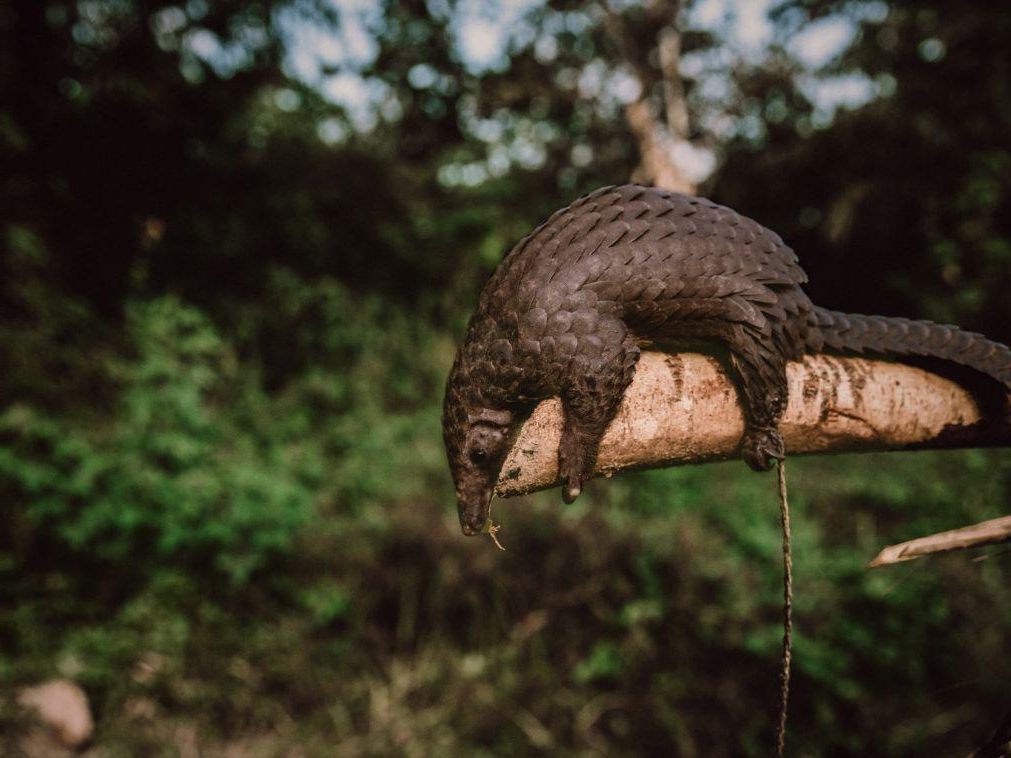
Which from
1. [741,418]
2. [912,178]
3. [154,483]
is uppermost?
[912,178]

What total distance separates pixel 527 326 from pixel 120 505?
2.48 metres

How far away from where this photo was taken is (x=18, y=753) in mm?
2031

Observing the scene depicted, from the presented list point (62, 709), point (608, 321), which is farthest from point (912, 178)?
point (62, 709)

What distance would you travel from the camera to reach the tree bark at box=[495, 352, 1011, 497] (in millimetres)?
896

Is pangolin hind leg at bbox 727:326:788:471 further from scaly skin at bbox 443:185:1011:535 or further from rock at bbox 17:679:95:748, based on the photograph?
rock at bbox 17:679:95:748

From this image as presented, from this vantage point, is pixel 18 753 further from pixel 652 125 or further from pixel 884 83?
pixel 652 125

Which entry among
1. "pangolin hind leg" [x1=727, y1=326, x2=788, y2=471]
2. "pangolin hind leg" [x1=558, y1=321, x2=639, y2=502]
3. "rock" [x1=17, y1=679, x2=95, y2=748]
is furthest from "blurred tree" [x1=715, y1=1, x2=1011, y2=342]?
"rock" [x1=17, y1=679, x2=95, y2=748]

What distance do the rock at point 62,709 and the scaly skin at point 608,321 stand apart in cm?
227

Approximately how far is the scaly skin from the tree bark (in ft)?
0.10

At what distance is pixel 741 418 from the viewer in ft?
3.01

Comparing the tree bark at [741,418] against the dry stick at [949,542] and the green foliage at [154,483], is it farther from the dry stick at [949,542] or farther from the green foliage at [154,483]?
the green foliage at [154,483]

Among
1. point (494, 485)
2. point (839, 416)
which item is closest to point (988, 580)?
point (839, 416)

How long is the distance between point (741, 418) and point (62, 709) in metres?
2.69

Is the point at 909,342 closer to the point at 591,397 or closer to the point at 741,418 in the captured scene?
the point at 741,418
